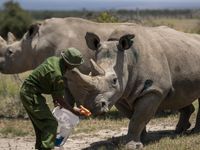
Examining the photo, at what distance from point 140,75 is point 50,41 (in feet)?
9.62

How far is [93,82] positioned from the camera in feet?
26.9

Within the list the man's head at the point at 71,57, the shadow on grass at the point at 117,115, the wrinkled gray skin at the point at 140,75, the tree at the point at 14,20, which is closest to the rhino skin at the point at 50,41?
the wrinkled gray skin at the point at 140,75

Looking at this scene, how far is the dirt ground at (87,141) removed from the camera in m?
9.68

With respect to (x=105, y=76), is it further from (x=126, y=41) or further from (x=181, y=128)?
(x=181, y=128)

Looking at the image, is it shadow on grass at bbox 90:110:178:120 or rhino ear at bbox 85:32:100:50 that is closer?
rhino ear at bbox 85:32:100:50

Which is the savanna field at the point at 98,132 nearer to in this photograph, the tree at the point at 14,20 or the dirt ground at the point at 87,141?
the dirt ground at the point at 87,141

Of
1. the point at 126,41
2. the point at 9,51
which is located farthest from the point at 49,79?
the point at 9,51

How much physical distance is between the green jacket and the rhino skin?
3182 mm

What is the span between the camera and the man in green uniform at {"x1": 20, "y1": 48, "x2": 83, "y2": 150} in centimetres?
780

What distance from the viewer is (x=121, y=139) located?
31.4 ft

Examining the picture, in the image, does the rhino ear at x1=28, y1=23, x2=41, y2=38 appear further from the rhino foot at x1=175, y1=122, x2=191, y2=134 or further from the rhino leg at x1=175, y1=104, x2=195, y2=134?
the rhino foot at x1=175, y1=122, x2=191, y2=134

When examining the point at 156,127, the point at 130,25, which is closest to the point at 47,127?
the point at 130,25

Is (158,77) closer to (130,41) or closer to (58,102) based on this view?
(130,41)

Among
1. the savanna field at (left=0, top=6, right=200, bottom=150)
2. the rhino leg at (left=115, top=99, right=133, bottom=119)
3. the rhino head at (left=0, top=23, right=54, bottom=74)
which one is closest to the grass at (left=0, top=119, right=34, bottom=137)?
the savanna field at (left=0, top=6, right=200, bottom=150)
